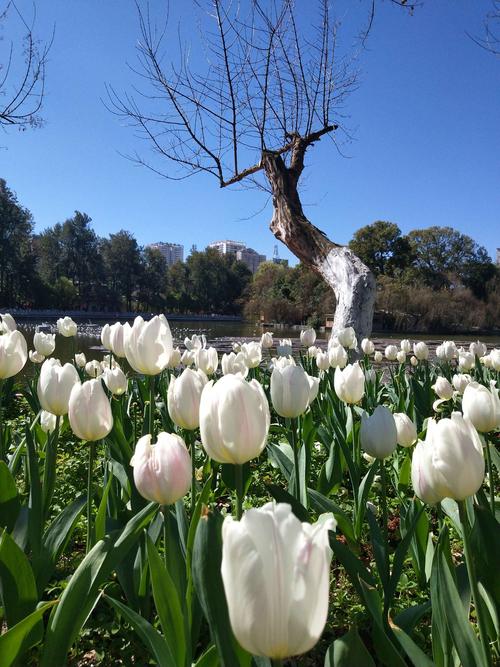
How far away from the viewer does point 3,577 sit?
1.00 metres

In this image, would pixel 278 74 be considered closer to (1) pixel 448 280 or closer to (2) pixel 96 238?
(1) pixel 448 280

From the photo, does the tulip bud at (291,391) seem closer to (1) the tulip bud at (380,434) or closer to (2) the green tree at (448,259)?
(1) the tulip bud at (380,434)

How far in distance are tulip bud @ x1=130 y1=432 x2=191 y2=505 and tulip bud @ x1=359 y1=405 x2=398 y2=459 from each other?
0.61 m

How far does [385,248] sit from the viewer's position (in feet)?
120

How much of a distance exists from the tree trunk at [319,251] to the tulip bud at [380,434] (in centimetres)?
378

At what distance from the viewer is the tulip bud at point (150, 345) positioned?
136 centimetres

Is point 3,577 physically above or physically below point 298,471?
below

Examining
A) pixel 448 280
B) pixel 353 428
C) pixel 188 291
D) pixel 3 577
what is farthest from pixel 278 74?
pixel 188 291

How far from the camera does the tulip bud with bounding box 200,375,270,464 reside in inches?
32.5

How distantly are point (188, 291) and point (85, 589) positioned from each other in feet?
175

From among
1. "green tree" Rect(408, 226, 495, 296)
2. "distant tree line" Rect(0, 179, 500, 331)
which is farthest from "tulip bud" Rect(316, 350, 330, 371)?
"green tree" Rect(408, 226, 495, 296)

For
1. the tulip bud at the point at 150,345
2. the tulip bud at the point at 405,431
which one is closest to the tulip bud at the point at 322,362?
the tulip bud at the point at 405,431

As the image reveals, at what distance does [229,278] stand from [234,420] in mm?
54307

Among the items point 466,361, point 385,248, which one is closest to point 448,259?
point 385,248
